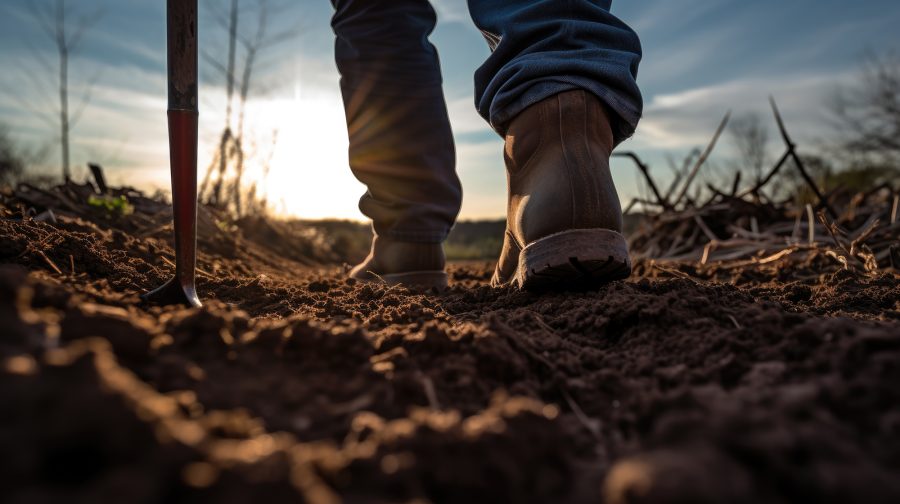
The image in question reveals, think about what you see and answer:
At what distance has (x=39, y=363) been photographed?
542 mm

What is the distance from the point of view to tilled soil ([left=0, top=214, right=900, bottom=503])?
460 mm

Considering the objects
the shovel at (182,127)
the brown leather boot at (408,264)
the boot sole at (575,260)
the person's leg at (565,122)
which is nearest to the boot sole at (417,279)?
the brown leather boot at (408,264)

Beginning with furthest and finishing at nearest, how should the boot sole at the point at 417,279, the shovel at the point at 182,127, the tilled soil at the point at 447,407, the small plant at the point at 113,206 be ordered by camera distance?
the small plant at the point at 113,206
the boot sole at the point at 417,279
the shovel at the point at 182,127
the tilled soil at the point at 447,407

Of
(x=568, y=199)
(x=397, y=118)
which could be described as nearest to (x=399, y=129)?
(x=397, y=118)

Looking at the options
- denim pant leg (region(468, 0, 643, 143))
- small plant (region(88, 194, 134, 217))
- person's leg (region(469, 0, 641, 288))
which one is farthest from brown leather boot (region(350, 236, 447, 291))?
small plant (region(88, 194, 134, 217))

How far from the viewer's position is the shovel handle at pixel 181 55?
4.49 feet

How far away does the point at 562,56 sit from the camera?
1569 millimetres

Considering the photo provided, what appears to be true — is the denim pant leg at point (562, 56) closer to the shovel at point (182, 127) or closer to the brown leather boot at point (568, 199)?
the brown leather boot at point (568, 199)

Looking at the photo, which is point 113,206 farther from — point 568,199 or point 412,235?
point 568,199

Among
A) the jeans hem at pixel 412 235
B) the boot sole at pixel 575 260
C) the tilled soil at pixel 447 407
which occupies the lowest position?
the tilled soil at pixel 447 407

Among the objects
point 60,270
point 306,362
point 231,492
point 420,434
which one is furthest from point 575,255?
point 60,270

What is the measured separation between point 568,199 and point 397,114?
105 cm

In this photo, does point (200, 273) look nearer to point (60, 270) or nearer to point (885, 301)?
point (60, 270)

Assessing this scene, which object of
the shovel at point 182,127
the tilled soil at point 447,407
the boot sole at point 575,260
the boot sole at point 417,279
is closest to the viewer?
the tilled soil at point 447,407
